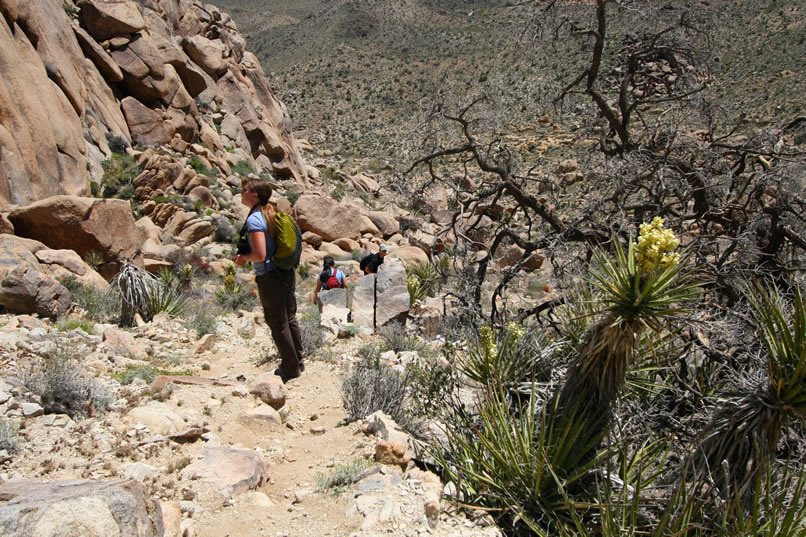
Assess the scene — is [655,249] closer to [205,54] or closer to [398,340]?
[398,340]

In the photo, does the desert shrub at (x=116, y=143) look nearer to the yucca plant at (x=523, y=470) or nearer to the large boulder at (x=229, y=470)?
the large boulder at (x=229, y=470)

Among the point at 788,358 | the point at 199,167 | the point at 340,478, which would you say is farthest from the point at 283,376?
the point at 199,167

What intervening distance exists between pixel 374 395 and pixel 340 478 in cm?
125

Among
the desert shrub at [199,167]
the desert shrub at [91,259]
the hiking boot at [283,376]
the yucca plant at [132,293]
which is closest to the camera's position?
the hiking boot at [283,376]

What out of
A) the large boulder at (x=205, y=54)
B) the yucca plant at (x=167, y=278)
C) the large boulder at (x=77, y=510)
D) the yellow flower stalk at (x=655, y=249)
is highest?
the large boulder at (x=205, y=54)

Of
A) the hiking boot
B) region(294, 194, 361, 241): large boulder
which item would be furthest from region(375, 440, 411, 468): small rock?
region(294, 194, 361, 241): large boulder

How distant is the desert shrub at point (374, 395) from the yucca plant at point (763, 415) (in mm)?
2179

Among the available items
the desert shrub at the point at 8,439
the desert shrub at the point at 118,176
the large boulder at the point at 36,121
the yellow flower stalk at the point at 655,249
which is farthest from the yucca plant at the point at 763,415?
the desert shrub at the point at 118,176

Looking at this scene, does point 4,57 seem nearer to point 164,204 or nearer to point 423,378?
point 164,204

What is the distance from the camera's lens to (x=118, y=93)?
52.5 feet

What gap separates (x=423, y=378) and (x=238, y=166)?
16.5 m

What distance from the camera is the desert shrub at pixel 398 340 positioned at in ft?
21.8

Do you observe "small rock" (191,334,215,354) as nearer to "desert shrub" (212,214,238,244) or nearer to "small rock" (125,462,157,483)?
"small rock" (125,462,157,483)

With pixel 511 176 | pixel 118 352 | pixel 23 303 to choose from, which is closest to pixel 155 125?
pixel 23 303
